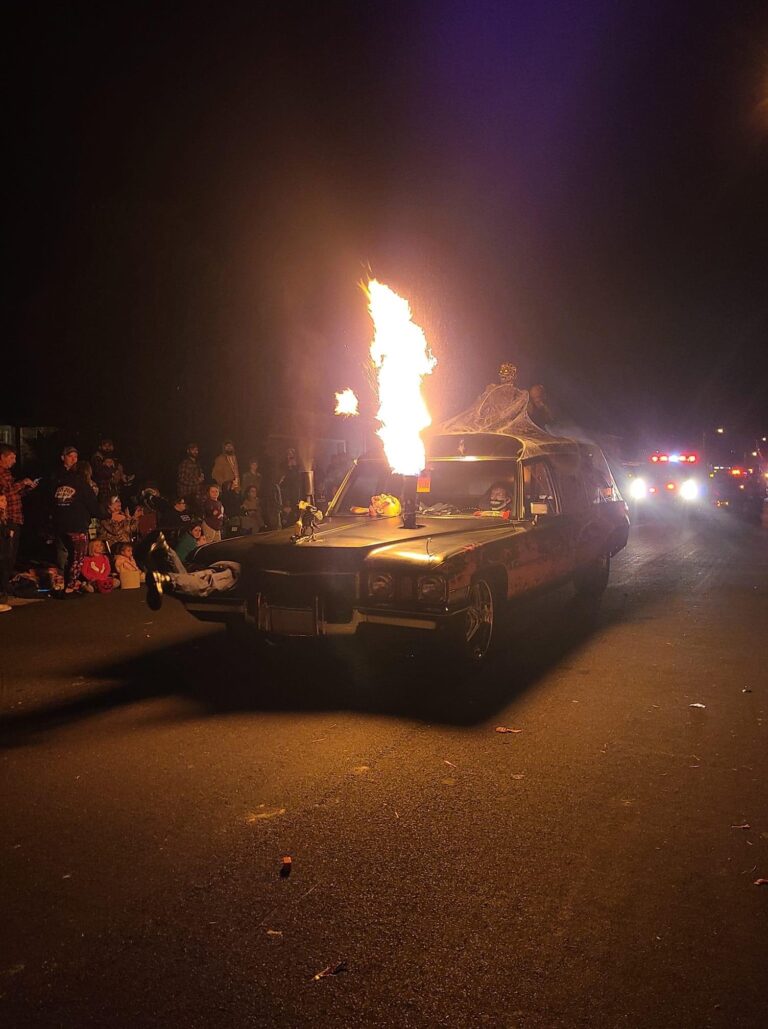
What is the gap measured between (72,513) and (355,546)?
583 centimetres

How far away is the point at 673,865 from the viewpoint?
11.2ft

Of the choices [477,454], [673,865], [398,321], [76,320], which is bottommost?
[673,865]

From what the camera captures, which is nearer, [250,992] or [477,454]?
[250,992]

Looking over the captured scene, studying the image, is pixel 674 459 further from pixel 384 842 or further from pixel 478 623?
pixel 384 842

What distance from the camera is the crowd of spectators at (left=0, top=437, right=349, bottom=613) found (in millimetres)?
10155

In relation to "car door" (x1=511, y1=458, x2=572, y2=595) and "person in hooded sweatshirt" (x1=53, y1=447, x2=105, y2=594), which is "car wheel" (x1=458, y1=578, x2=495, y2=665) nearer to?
"car door" (x1=511, y1=458, x2=572, y2=595)

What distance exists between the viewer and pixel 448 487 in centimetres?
810

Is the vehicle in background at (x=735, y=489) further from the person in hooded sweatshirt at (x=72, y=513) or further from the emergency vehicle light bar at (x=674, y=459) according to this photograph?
the person in hooded sweatshirt at (x=72, y=513)

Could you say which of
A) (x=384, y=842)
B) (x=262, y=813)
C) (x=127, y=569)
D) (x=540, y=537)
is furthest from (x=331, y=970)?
(x=127, y=569)

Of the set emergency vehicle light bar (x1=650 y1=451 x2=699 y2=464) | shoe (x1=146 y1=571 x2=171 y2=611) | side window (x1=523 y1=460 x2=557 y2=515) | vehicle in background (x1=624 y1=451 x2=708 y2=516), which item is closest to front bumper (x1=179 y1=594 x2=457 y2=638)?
shoe (x1=146 y1=571 x2=171 y2=611)

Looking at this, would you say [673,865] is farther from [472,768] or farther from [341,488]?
[341,488]

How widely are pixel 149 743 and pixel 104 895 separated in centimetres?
179

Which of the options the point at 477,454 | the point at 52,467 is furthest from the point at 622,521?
the point at 52,467

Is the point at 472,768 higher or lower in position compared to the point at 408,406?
lower
